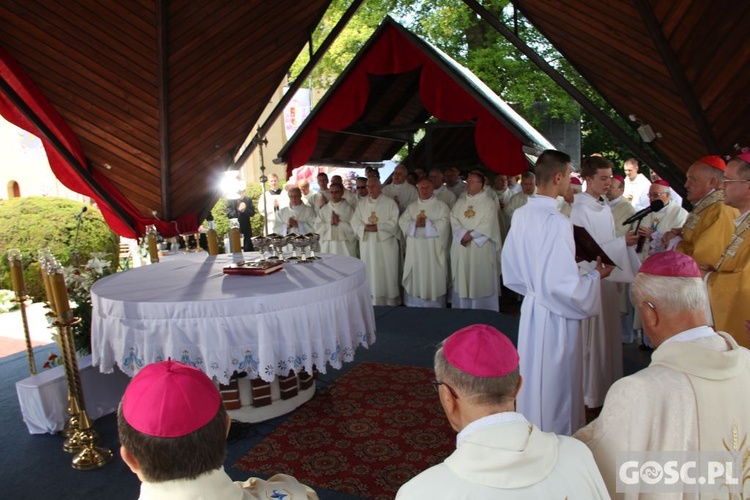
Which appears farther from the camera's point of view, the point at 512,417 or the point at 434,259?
the point at 434,259

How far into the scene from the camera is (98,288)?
12.9ft

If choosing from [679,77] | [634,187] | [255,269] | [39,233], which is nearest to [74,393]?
[255,269]

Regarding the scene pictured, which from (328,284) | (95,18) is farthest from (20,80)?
(328,284)

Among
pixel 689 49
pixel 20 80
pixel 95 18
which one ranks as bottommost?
pixel 689 49

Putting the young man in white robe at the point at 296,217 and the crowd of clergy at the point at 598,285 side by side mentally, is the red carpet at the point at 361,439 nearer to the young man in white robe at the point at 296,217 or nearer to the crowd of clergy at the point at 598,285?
the crowd of clergy at the point at 598,285

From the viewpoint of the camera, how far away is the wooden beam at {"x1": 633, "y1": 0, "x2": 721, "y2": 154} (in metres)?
4.60

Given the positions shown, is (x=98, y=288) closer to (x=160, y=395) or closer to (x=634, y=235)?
(x=160, y=395)

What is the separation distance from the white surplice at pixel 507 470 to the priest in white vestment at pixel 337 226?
7169mm

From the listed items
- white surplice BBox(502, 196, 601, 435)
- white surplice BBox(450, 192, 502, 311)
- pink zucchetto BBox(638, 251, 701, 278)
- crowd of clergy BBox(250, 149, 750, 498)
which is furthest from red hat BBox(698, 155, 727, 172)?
white surplice BBox(450, 192, 502, 311)

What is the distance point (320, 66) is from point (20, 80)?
1281cm

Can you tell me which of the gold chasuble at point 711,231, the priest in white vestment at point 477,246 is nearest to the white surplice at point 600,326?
the gold chasuble at point 711,231

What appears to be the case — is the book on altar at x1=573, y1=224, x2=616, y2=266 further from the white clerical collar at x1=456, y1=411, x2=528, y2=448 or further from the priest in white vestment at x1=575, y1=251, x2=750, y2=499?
the white clerical collar at x1=456, y1=411, x2=528, y2=448

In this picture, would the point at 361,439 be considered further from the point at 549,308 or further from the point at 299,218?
the point at 299,218

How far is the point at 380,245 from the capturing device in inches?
320
